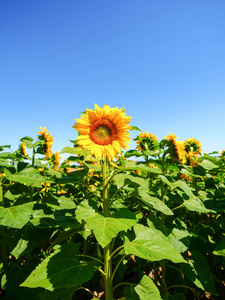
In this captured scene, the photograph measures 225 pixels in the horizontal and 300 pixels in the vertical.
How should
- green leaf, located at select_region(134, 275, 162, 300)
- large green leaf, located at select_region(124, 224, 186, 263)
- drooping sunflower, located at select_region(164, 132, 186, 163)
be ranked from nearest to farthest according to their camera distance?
large green leaf, located at select_region(124, 224, 186, 263)
green leaf, located at select_region(134, 275, 162, 300)
drooping sunflower, located at select_region(164, 132, 186, 163)

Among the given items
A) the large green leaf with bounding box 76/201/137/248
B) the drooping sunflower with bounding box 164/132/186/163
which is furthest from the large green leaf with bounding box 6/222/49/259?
the drooping sunflower with bounding box 164/132/186/163

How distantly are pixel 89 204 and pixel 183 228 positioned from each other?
1.25m

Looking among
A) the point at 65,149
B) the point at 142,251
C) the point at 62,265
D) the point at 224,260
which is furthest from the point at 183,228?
the point at 65,149

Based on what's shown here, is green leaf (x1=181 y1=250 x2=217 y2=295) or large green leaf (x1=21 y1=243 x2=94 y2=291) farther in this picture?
green leaf (x1=181 y1=250 x2=217 y2=295)

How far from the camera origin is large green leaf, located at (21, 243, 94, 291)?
56.9 inches

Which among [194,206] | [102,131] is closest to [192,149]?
[194,206]

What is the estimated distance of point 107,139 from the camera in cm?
210

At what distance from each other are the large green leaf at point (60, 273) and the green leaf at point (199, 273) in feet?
3.65

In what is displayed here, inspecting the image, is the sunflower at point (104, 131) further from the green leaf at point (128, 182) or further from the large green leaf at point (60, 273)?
the large green leaf at point (60, 273)

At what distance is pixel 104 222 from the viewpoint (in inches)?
57.3

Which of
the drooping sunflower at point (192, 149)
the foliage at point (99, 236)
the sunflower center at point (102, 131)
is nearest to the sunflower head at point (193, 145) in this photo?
the drooping sunflower at point (192, 149)

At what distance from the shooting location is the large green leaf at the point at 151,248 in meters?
1.43

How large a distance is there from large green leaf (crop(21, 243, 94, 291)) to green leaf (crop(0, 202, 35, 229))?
Answer: 1.26 feet

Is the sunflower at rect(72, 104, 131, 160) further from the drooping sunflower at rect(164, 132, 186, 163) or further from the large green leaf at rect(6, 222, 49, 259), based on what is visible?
the large green leaf at rect(6, 222, 49, 259)
